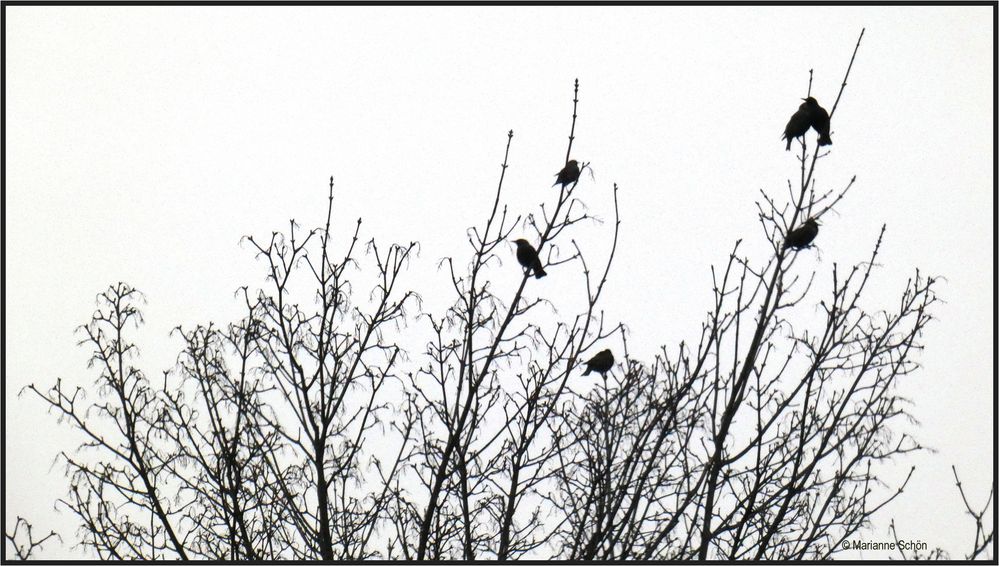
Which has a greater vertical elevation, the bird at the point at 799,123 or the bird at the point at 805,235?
the bird at the point at 799,123

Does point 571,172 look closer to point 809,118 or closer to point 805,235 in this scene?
point 805,235

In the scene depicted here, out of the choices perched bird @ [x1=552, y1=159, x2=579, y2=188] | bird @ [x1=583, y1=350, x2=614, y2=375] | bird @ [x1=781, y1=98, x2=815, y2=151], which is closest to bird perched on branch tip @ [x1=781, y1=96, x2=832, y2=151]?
bird @ [x1=781, y1=98, x2=815, y2=151]

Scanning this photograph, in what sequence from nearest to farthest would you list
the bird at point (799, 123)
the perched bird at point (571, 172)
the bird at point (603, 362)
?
the perched bird at point (571, 172) → the bird at point (603, 362) → the bird at point (799, 123)

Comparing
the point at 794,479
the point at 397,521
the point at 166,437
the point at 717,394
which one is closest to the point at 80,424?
the point at 166,437

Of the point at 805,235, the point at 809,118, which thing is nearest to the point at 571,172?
the point at 805,235

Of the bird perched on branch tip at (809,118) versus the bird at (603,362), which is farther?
the bird perched on branch tip at (809,118)

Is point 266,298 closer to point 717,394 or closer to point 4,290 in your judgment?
point 4,290

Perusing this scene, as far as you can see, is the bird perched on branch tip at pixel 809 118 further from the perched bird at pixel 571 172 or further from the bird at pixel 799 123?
the perched bird at pixel 571 172

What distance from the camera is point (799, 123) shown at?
6305 mm

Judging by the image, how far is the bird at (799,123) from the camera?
20.2 feet

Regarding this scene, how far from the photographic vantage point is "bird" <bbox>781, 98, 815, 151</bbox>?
6.14 metres

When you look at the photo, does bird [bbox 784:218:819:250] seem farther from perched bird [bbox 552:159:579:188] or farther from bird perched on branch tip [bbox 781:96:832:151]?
perched bird [bbox 552:159:579:188]

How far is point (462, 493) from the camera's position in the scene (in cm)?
495

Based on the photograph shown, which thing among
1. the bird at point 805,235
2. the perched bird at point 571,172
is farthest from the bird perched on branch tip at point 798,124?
the perched bird at point 571,172
